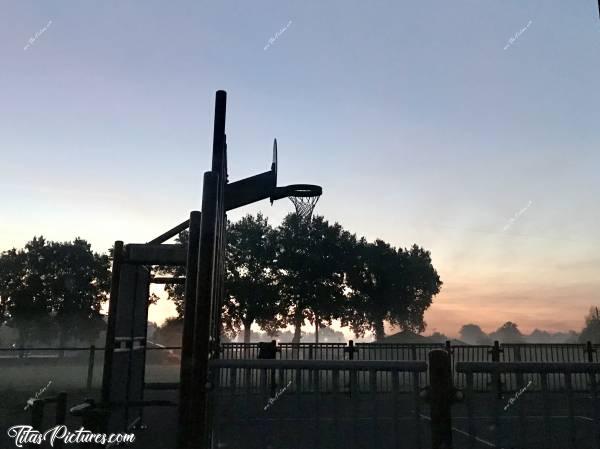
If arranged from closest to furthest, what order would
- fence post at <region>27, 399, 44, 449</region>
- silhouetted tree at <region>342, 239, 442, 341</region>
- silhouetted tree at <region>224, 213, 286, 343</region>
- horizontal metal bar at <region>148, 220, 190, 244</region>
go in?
fence post at <region>27, 399, 44, 449</region> < horizontal metal bar at <region>148, 220, 190, 244</region> < silhouetted tree at <region>224, 213, 286, 343</region> < silhouetted tree at <region>342, 239, 442, 341</region>

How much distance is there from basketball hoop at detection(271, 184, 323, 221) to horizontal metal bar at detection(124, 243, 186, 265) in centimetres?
176

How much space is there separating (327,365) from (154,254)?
3.22 meters

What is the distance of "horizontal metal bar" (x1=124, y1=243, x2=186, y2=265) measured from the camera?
21.3ft

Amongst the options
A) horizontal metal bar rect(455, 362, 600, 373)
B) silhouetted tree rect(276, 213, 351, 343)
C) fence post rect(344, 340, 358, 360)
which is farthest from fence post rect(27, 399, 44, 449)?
silhouetted tree rect(276, 213, 351, 343)

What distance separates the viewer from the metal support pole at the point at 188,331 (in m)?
4.12

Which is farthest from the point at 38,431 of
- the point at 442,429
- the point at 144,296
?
the point at 442,429

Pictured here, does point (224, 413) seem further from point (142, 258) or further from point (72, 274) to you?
point (72, 274)

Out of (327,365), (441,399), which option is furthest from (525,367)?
(327,365)

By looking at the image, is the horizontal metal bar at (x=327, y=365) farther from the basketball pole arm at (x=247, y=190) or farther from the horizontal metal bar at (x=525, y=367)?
the basketball pole arm at (x=247, y=190)

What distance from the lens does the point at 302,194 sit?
31.4 feet

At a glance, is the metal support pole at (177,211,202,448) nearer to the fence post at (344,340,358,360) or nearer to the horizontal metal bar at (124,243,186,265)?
the horizontal metal bar at (124,243,186,265)

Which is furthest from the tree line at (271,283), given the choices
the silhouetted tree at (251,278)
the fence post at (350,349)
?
the fence post at (350,349)

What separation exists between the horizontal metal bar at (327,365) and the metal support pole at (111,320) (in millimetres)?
2174

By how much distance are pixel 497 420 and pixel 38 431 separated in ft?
15.4
